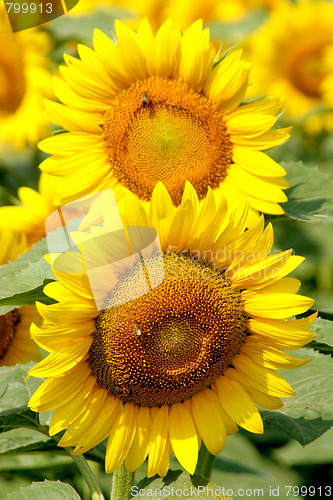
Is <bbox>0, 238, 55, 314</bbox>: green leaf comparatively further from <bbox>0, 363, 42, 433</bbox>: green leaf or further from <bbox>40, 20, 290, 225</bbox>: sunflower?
<bbox>40, 20, 290, 225</bbox>: sunflower

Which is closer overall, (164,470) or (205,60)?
(164,470)

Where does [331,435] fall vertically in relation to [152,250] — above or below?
below

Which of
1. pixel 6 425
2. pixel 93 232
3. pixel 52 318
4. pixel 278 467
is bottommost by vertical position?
pixel 278 467

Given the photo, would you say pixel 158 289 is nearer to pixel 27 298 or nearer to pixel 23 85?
pixel 27 298

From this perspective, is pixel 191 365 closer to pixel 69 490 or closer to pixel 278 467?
pixel 69 490

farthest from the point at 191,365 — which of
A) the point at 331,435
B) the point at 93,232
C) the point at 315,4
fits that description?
the point at 315,4

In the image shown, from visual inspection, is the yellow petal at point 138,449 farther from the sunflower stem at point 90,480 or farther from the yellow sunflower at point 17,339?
the yellow sunflower at point 17,339
